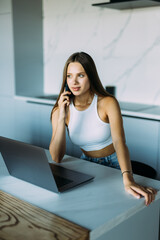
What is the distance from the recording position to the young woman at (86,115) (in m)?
1.54

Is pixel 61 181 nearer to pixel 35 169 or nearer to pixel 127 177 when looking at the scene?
pixel 35 169

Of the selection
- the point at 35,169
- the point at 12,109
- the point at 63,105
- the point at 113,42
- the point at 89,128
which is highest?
the point at 113,42

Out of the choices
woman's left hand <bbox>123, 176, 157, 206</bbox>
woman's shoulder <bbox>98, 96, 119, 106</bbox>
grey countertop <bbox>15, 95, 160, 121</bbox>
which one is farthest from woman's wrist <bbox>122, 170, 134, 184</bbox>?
grey countertop <bbox>15, 95, 160, 121</bbox>

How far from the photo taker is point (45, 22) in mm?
3779

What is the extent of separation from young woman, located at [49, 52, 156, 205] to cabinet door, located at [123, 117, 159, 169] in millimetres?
791

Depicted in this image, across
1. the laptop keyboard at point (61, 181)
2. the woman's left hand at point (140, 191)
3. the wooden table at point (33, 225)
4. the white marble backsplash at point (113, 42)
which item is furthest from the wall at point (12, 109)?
the wooden table at point (33, 225)

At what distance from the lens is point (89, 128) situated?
1.68 metres

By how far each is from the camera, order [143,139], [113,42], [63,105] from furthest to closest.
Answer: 1. [113,42]
2. [143,139]
3. [63,105]

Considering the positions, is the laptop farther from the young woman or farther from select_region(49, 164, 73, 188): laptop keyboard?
the young woman

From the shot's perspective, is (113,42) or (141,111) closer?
(141,111)

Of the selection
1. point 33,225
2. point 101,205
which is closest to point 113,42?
point 101,205

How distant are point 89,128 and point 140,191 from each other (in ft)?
2.13

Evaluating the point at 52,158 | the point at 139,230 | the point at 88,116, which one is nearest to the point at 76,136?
the point at 88,116

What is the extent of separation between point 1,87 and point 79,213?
3057mm
